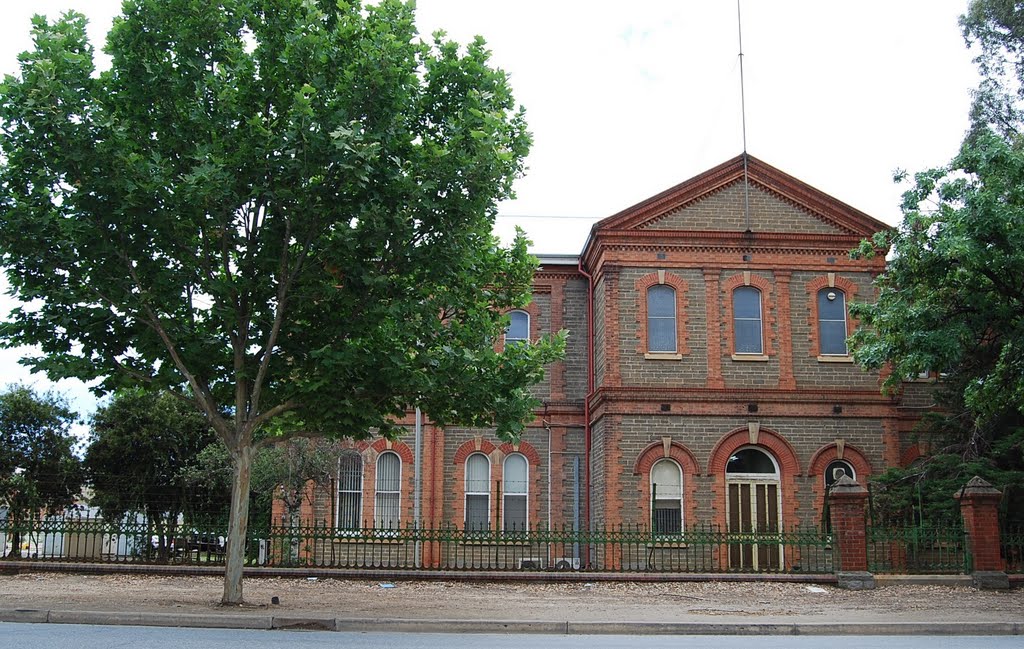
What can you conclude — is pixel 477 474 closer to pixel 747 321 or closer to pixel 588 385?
pixel 588 385

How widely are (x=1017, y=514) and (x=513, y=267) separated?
41.0ft

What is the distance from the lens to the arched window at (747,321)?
24.6m

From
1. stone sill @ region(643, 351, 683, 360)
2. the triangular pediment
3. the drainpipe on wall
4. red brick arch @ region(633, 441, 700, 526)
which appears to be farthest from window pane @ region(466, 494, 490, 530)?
the triangular pediment

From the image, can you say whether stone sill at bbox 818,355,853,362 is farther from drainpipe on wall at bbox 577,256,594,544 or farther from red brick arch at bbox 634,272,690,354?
drainpipe on wall at bbox 577,256,594,544

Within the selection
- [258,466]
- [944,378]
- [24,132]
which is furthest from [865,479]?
[24,132]

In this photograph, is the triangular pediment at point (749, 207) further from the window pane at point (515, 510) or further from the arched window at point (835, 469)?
the window pane at point (515, 510)

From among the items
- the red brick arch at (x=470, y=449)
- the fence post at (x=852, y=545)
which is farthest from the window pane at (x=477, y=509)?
the fence post at (x=852, y=545)

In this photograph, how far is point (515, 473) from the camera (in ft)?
86.2

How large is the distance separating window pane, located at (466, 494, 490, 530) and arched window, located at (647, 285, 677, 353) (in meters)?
5.91

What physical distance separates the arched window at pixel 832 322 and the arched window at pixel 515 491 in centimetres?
810

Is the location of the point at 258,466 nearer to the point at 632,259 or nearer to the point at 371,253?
the point at 632,259

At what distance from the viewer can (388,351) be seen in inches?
534

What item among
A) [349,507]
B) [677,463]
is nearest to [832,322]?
[677,463]

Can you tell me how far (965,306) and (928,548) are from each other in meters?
4.73
